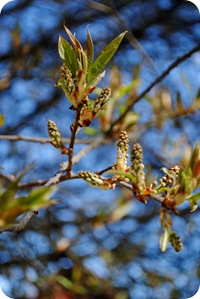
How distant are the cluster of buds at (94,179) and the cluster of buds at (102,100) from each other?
5 centimetres

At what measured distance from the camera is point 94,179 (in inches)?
13.0

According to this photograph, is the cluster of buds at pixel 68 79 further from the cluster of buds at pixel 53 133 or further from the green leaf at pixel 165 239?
the green leaf at pixel 165 239

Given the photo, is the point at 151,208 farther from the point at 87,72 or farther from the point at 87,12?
the point at 87,72

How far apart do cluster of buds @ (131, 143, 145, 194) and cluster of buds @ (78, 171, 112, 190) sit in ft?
0.07

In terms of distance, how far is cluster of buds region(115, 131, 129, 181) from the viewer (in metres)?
0.33

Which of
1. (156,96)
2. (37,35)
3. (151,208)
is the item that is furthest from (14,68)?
(151,208)

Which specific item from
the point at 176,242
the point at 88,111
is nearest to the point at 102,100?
the point at 88,111

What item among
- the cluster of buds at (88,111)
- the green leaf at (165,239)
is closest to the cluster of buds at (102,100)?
the cluster of buds at (88,111)

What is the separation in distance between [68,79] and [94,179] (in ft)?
0.26

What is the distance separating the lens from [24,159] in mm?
1282

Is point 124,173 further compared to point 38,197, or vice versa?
point 124,173

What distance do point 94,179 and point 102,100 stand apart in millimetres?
60

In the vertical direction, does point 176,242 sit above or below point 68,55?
below

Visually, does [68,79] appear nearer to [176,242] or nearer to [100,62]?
→ [100,62]
